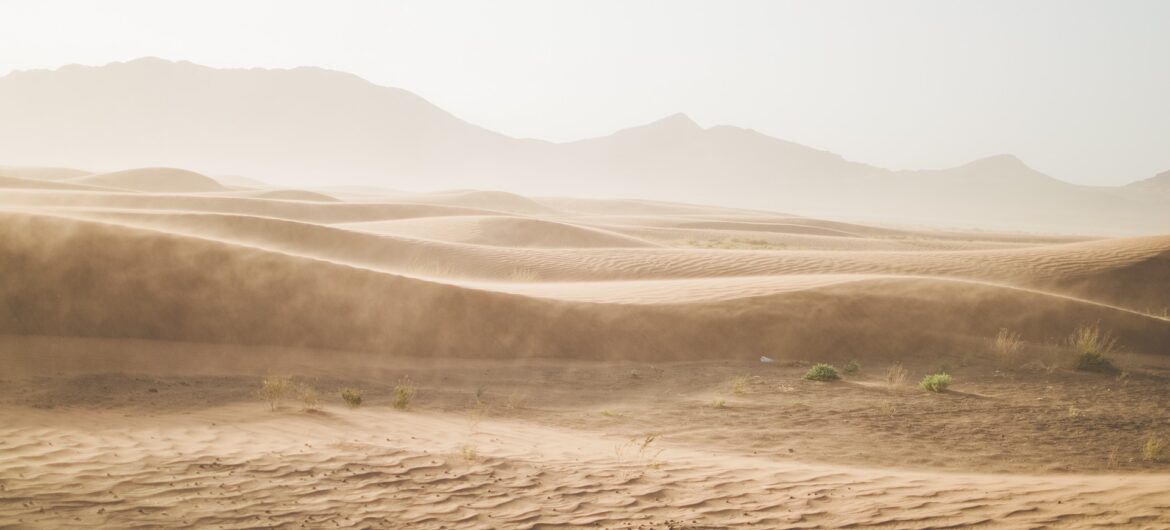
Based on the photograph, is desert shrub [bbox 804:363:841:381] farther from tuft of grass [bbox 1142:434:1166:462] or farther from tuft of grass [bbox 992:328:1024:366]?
tuft of grass [bbox 1142:434:1166:462]

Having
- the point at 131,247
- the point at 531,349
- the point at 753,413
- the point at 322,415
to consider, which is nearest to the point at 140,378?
the point at 322,415

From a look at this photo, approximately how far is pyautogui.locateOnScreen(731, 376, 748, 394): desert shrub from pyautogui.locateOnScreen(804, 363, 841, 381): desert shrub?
3.02 feet

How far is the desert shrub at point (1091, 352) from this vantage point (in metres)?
12.5

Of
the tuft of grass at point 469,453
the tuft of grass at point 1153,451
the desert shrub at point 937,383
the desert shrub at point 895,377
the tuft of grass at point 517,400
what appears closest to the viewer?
the tuft of grass at point 469,453

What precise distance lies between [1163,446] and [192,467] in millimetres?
9347

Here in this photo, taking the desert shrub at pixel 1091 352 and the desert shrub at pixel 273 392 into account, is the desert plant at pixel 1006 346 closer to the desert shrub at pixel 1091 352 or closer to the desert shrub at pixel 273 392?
the desert shrub at pixel 1091 352

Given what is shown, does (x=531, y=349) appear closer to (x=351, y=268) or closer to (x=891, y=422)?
(x=351, y=268)

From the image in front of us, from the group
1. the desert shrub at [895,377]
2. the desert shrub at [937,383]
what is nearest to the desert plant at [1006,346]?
the desert shrub at [895,377]

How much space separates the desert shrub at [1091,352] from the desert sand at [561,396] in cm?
11

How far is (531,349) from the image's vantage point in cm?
1332

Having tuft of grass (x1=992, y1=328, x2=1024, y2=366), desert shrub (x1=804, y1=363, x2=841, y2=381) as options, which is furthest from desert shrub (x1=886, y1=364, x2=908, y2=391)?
tuft of grass (x1=992, y1=328, x2=1024, y2=366)

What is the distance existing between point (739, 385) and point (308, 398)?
18.5ft

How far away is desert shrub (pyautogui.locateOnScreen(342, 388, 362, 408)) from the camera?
9.59 metres

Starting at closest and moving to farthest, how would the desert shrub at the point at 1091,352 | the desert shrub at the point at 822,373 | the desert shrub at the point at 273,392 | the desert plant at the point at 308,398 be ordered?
the desert plant at the point at 308,398, the desert shrub at the point at 273,392, the desert shrub at the point at 822,373, the desert shrub at the point at 1091,352
